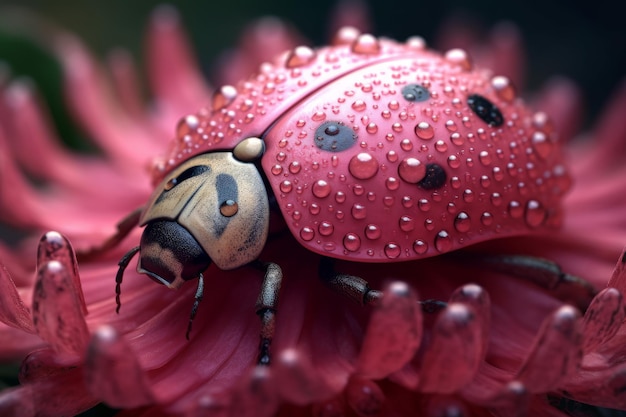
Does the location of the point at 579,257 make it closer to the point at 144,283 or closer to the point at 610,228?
the point at 610,228

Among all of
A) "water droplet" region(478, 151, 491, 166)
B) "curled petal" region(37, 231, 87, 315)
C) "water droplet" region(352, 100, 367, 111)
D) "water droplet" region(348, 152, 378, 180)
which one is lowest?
"curled petal" region(37, 231, 87, 315)

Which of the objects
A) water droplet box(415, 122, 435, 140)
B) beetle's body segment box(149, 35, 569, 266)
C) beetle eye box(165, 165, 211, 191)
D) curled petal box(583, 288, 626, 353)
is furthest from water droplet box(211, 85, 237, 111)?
curled petal box(583, 288, 626, 353)

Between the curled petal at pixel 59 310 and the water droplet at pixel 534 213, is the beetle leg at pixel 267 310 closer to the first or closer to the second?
the curled petal at pixel 59 310

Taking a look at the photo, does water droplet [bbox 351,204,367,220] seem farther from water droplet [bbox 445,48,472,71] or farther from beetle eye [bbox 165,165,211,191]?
water droplet [bbox 445,48,472,71]

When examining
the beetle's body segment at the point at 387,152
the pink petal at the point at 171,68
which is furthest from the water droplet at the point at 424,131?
the pink petal at the point at 171,68

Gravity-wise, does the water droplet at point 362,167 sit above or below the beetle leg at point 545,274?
above
